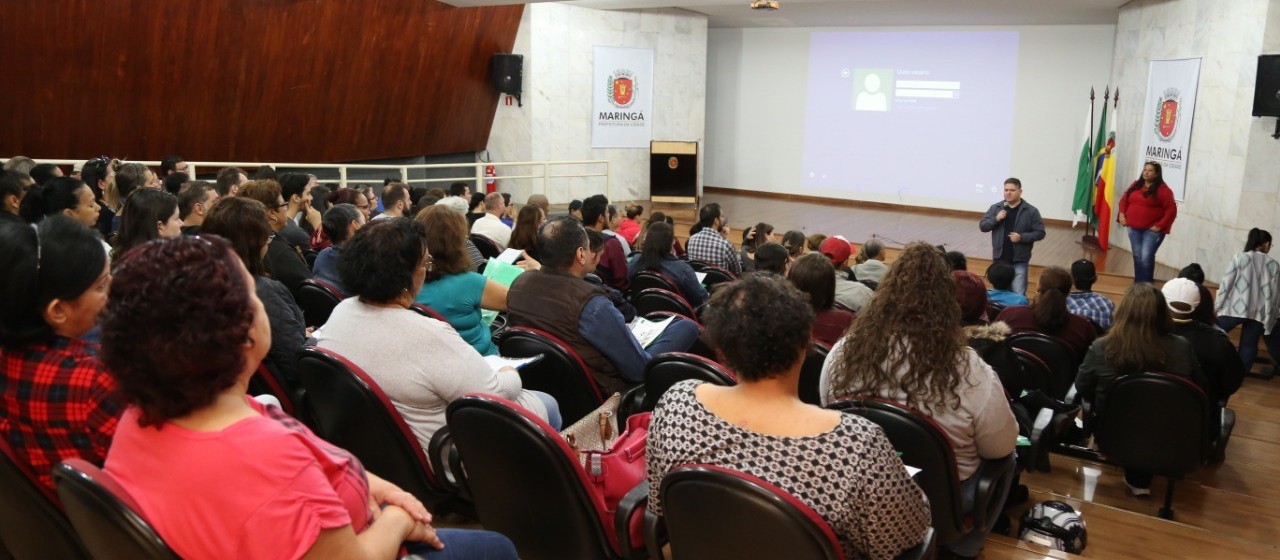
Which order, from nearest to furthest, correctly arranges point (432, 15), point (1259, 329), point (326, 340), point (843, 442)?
point (843, 442)
point (326, 340)
point (1259, 329)
point (432, 15)

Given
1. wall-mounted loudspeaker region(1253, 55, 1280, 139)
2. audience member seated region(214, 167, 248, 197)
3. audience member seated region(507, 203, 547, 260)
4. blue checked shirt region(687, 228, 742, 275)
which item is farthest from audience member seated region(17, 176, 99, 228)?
wall-mounted loudspeaker region(1253, 55, 1280, 139)

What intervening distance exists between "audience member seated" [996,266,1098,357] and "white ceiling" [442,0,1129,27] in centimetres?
836

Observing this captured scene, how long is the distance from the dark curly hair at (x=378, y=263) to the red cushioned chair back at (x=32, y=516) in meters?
0.95

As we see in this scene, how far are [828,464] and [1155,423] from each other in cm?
261

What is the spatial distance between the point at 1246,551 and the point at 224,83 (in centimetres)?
956

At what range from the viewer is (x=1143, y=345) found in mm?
3799

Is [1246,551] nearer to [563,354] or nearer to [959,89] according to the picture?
[563,354]

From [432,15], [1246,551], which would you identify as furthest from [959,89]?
[1246,551]

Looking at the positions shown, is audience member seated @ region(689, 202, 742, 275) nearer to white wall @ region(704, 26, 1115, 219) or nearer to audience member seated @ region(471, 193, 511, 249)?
audience member seated @ region(471, 193, 511, 249)

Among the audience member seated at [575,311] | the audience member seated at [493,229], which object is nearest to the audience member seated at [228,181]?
the audience member seated at [493,229]

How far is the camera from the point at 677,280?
5.34 meters

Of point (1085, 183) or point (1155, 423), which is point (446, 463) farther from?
point (1085, 183)

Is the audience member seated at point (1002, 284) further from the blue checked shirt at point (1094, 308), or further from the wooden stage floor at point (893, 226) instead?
the wooden stage floor at point (893, 226)

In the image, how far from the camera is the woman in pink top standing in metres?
8.70
